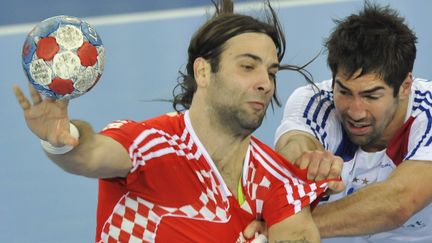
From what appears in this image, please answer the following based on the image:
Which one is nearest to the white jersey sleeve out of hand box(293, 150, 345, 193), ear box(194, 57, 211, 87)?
hand box(293, 150, 345, 193)

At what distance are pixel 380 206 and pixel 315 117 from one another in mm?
661

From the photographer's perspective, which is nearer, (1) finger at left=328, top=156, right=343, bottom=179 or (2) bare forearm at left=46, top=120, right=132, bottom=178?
(2) bare forearm at left=46, top=120, right=132, bottom=178

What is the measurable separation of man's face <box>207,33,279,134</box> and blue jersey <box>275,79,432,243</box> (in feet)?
3.43

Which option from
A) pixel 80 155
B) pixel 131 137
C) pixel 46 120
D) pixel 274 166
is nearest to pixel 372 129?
pixel 274 166

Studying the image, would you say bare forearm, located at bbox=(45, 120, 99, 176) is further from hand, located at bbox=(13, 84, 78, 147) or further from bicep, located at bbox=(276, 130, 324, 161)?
bicep, located at bbox=(276, 130, 324, 161)

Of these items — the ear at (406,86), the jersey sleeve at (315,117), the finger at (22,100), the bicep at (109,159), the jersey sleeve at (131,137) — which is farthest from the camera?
the jersey sleeve at (315,117)

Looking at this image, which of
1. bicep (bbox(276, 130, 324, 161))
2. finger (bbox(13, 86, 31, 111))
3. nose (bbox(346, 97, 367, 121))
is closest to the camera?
finger (bbox(13, 86, 31, 111))

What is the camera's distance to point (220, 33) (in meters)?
3.77

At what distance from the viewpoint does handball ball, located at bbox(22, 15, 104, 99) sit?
3123 mm

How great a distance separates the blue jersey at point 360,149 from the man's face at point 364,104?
145 millimetres

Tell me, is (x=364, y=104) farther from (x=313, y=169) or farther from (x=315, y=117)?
(x=313, y=169)

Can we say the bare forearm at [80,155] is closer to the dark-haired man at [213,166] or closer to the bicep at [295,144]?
the dark-haired man at [213,166]

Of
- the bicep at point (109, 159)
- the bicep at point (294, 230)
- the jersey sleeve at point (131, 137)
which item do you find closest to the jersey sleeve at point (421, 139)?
the bicep at point (294, 230)

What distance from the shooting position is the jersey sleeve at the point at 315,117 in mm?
4699
